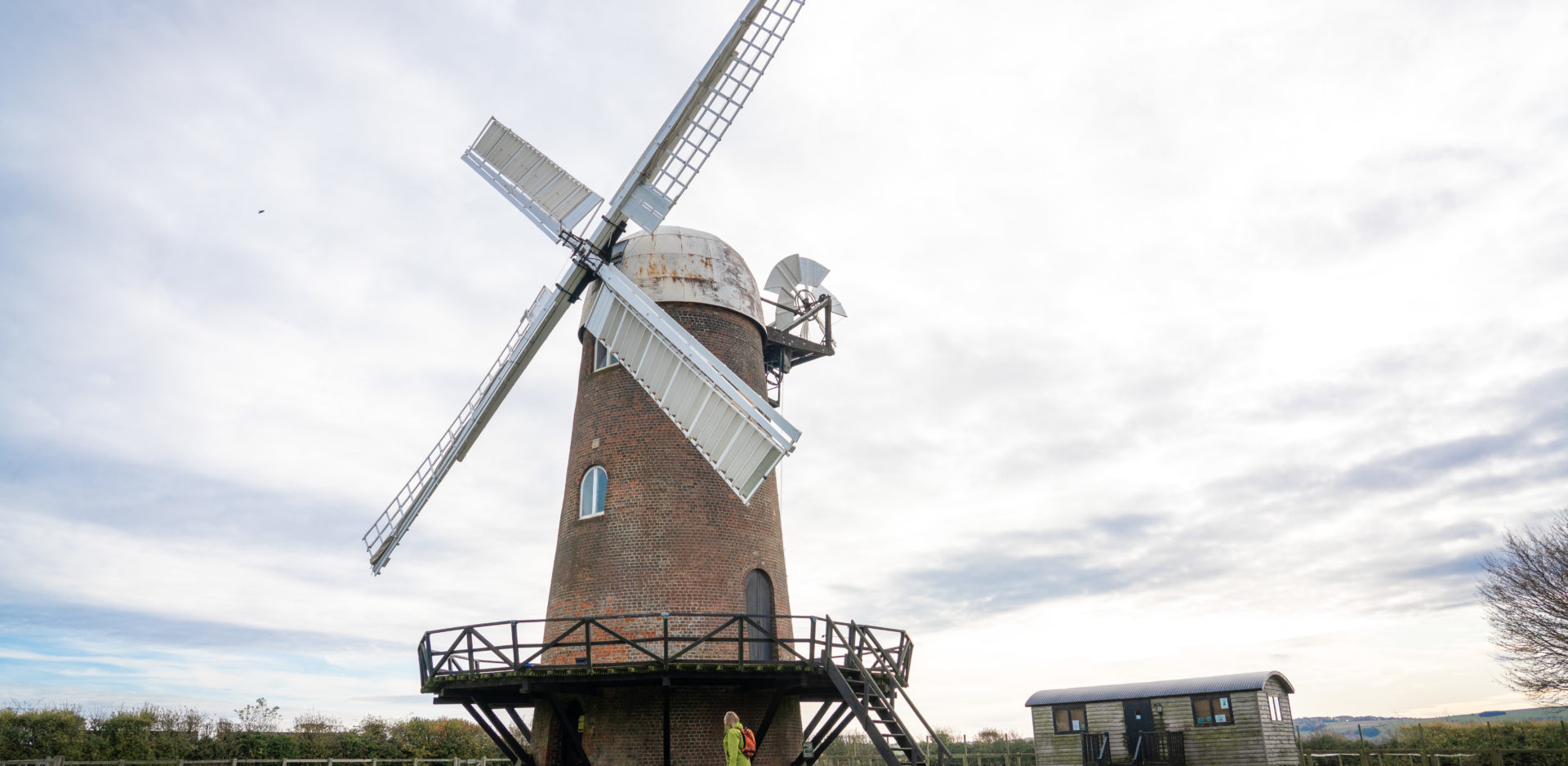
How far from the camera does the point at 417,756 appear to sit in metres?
29.7

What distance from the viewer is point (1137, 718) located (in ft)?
79.3

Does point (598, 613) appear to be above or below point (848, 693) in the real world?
above

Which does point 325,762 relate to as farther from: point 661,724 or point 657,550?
point 657,550

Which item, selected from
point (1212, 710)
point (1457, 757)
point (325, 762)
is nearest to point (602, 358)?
point (325, 762)

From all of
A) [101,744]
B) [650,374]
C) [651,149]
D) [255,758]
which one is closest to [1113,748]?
[650,374]

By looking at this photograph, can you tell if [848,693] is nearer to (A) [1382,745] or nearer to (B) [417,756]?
(B) [417,756]

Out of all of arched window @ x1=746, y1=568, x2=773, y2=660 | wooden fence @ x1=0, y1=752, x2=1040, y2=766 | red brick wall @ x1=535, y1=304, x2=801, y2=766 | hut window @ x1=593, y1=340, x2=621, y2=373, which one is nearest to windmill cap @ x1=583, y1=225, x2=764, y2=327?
red brick wall @ x1=535, y1=304, x2=801, y2=766

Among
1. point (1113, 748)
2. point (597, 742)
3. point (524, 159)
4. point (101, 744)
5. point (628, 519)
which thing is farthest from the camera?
point (101, 744)

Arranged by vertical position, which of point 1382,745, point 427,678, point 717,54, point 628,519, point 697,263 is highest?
point 717,54

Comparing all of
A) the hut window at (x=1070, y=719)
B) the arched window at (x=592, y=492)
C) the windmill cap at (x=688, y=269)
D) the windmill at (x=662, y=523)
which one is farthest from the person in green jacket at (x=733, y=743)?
the hut window at (x=1070, y=719)

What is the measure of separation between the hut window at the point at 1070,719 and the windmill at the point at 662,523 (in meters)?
13.5

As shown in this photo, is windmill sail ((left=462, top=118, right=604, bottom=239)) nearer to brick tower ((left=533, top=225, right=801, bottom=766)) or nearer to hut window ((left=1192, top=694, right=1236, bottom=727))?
brick tower ((left=533, top=225, right=801, bottom=766))

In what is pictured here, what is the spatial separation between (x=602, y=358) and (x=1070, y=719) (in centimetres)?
1779

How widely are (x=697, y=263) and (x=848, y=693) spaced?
788cm
